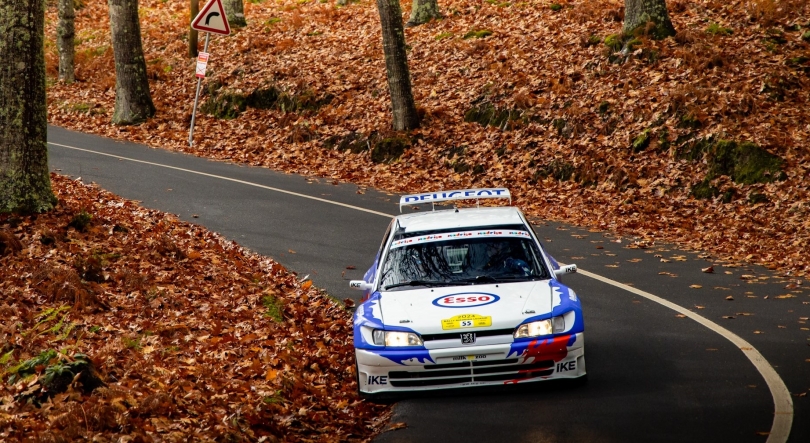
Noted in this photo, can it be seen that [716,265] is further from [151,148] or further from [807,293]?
[151,148]

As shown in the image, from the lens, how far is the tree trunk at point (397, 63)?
19.3 meters

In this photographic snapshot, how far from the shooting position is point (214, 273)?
11.0 m

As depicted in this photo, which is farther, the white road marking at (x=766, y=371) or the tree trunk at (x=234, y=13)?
the tree trunk at (x=234, y=13)

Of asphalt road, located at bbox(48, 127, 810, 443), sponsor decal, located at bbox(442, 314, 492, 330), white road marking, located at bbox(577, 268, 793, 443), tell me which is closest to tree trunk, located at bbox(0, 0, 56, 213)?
asphalt road, located at bbox(48, 127, 810, 443)

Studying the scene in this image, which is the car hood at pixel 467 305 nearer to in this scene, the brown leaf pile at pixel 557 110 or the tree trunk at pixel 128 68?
the brown leaf pile at pixel 557 110

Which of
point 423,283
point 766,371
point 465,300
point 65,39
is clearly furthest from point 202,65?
point 766,371

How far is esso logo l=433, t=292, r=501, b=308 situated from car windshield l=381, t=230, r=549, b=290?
345 mm

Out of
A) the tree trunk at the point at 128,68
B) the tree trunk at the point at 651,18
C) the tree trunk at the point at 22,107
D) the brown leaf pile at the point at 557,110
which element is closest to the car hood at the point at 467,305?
the tree trunk at the point at 22,107

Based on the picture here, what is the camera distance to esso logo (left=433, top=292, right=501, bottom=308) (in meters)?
7.39

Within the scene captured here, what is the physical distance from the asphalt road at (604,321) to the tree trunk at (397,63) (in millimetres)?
2843

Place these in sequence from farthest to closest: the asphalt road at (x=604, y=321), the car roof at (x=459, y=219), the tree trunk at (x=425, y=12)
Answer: the tree trunk at (x=425, y=12) → the car roof at (x=459, y=219) → the asphalt road at (x=604, y=321)

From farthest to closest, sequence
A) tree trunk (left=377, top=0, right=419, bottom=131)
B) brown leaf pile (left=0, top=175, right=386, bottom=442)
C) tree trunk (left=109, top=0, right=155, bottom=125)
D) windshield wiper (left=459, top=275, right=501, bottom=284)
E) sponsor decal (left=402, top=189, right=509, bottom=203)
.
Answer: tree trunk (left=109, top=0, right=155, bottom=125), tree trunk (left=377, top=0, right=419, bottom=131), sponsor decal (left=402, top=189, right=509, bottom=203), windshield wiper (left=459, top=275, right=501, bottom=284), brown leaf pile (left=0, top=175, right=386, bottom=442)

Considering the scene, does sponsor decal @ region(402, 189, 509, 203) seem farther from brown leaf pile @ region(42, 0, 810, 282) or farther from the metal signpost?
the metal signpost

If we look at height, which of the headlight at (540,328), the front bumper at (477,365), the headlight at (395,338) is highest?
the headlight at (540,328)
